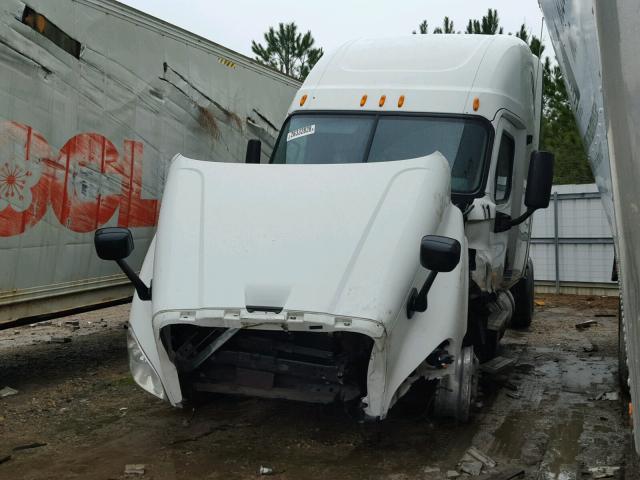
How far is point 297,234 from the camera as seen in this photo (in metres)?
5.00

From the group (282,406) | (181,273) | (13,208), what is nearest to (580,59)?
(181,273)

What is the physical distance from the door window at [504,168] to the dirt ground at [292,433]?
1.86m

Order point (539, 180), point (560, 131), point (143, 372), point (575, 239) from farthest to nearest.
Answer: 1. point (560, 131)
2. point (575, 239)
3. point (539, 180)
4. point (143, 372)

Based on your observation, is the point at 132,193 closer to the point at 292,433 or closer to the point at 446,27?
the point at 292,433

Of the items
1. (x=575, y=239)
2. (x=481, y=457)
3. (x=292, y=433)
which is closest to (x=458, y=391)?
(x=481, y=457)

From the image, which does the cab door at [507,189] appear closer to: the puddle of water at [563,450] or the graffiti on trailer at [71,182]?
the puddle of water at [563,450]

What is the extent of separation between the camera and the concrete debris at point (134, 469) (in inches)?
191

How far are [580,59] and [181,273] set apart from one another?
108 inches

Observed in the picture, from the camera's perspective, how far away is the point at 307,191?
5.32 m

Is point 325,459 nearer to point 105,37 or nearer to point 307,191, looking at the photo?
point 307,191

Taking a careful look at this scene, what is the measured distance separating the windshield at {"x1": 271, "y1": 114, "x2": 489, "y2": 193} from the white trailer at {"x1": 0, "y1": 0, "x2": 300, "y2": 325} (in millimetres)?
1823

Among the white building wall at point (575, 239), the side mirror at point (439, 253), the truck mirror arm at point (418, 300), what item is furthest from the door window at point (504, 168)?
the white building wall at point (575, 239)

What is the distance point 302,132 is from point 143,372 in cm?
274

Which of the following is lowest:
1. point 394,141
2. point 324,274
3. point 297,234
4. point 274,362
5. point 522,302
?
point 274,362
